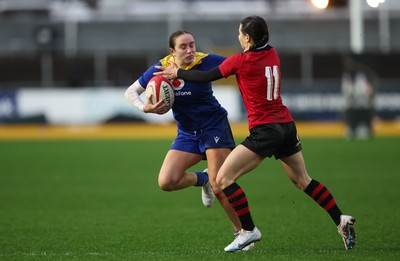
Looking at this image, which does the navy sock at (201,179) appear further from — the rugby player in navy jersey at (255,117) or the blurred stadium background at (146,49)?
the blurred stadium background at (146,49)

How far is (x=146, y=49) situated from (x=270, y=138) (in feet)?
81.4

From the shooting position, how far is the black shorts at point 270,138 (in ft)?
25.1

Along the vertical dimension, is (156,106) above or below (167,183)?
above

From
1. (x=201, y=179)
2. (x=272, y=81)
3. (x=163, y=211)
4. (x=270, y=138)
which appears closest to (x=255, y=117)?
(x=270, y=138)

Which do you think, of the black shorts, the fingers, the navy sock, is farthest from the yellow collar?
the navy sock

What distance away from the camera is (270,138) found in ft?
25.0

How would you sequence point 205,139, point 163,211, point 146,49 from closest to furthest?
point 205,139, point 163,211, point 146,49

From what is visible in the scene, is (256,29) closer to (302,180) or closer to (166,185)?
(302,180)

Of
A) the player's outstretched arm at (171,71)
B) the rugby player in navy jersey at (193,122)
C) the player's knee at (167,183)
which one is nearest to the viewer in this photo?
the player's outstretched arm at (171,71)

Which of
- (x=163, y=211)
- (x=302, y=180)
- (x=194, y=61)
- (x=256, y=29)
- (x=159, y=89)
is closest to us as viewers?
(x=256, y=29)

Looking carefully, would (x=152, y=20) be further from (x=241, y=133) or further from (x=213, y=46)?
(x=241, y=133)

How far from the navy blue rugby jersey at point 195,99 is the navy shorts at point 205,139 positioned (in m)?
0.05

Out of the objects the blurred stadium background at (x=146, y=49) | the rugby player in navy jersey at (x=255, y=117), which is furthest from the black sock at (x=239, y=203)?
the blurred stadium background at (x=146, y=49)

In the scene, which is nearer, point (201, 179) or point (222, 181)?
point (222, 181)
